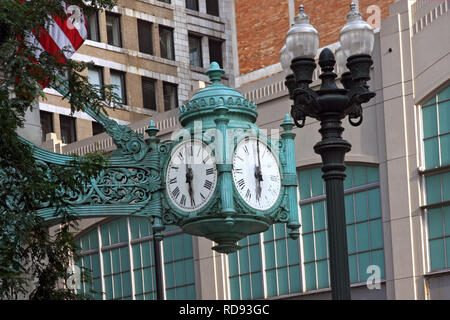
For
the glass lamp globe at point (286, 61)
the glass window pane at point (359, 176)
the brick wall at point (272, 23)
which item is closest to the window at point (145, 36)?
the brick wall at point (272, 23)

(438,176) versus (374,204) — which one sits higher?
(438,176)

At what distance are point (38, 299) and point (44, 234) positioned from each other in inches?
30.5

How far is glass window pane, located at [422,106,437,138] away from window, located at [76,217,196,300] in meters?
9.37

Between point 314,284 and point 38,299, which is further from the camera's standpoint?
point 314,284

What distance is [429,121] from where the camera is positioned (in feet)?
118

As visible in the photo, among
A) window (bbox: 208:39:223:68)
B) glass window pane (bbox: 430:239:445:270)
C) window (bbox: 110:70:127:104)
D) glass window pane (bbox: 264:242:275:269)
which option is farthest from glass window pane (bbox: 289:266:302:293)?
window (bbox: 208:39:223:68)

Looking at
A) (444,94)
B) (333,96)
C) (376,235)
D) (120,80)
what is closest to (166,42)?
(120,80)

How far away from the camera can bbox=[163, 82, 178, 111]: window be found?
58.6 metres

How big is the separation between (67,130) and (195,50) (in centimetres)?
898

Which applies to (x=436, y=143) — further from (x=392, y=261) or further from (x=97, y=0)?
(x=97, y=0)

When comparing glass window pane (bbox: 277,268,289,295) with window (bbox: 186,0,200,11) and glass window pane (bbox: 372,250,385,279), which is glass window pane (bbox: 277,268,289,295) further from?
window (bbox: 186,0,200,11)

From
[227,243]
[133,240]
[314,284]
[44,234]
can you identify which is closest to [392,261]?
[314,284]

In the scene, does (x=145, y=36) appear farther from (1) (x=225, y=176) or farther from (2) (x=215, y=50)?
(1) (x=225, y=176)
